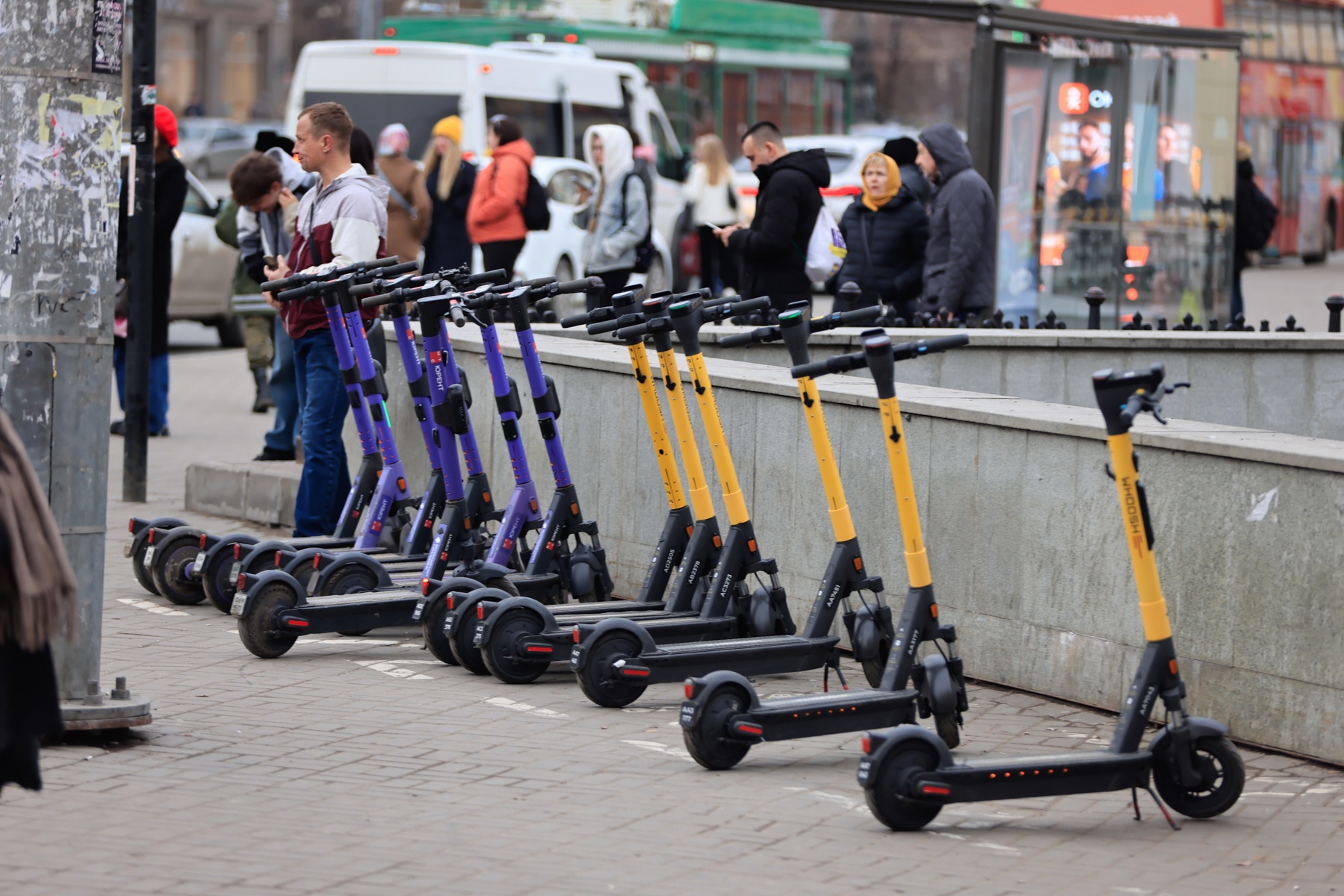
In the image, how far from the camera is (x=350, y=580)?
26.6 feet

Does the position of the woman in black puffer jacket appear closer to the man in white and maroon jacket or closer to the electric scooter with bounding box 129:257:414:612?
the man in white and maroon jacket

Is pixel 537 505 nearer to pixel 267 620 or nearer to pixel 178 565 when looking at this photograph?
pixel 267 620

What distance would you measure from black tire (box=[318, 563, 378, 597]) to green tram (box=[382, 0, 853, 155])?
19.8m

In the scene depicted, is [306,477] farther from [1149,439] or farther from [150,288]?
[1149,439]

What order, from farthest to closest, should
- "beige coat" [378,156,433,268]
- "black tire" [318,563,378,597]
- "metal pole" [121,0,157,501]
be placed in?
"beige coat" [378,156,433,268], "metal pole" [121,0,157,501], "black tire" [318,563,378,597]

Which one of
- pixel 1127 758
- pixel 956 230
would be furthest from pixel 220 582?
pixel 956 230

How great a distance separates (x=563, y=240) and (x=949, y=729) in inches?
622

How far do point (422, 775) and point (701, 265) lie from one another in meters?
17.0

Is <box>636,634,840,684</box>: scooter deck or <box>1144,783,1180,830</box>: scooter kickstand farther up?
<box>636,634,840,684</box>: scooter deck

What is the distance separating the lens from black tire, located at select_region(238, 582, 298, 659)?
7.55m

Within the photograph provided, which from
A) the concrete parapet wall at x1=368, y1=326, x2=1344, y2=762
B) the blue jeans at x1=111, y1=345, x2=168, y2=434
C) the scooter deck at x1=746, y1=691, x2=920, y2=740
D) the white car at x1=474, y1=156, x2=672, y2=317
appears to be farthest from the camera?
the white car at x1=474, y1=156, x2=672, y2=317

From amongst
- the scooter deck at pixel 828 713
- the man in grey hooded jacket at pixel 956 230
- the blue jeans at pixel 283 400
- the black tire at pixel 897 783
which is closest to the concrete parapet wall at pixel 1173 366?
the man in grey hooded jacket at pixel 956 230

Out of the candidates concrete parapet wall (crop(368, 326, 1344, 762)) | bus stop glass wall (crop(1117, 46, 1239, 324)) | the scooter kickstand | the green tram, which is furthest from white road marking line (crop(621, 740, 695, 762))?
the green tram

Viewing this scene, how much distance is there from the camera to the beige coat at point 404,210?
43.3ft
